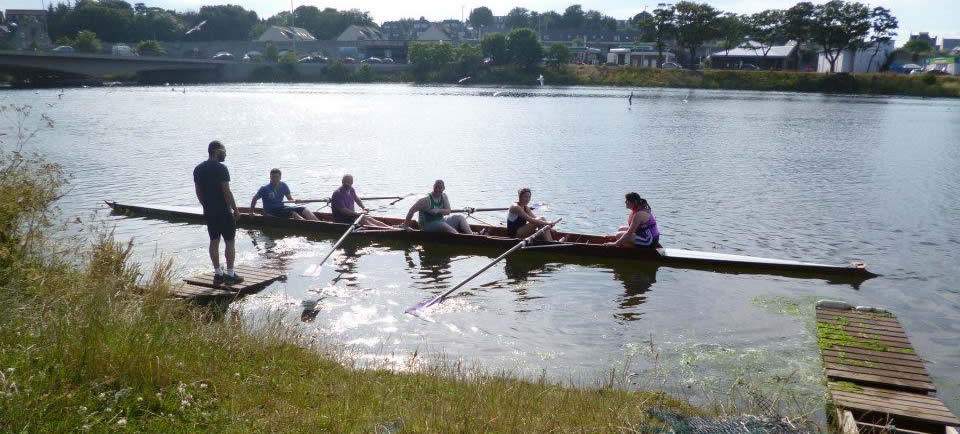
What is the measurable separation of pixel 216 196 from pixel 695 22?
336 ft

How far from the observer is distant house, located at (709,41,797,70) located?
103562 mm

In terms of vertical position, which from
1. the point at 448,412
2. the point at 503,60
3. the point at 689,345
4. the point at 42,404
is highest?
the point at 503,60

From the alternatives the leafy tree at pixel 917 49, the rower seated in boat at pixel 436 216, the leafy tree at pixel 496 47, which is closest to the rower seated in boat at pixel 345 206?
the rower seated in boat at pixel 436 216

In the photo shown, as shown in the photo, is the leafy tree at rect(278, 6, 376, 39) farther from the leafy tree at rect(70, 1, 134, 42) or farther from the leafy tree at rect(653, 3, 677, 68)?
the leafy tree at rect(653, 3, 677, 68)

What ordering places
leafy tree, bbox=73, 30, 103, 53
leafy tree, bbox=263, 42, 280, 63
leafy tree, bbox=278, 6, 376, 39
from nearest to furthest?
leafy tree, bbox=73, 30, 103, 53
leafy tree, bbox=263, 42, 280, 63
leafy tree, bbox=278, 6, 376, 39

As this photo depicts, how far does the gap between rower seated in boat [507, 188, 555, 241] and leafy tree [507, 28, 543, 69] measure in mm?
91779

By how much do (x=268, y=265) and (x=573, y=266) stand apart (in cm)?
642

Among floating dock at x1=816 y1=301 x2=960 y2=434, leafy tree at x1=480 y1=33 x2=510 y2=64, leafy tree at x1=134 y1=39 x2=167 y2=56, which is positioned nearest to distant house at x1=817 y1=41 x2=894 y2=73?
leafy tree at x1=480 y1=33 x2=510 y2=64

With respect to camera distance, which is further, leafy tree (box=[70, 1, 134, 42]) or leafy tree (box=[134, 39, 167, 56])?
leafy tree (box=[70, 1, 134, 42])

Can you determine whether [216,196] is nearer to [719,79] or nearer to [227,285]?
[227,285]

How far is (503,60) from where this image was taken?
108 m

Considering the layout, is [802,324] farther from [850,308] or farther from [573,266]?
[573,266]

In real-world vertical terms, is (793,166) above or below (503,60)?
below

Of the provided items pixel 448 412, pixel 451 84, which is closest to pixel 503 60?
pixel 451 84
